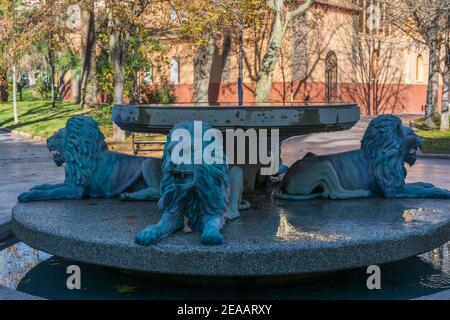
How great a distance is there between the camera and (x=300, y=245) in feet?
13.7

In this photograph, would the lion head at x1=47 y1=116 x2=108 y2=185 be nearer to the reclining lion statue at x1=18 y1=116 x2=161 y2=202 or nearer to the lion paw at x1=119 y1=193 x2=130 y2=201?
the reclining lion statue at x1=18 y1=116 x2=161 y2=202

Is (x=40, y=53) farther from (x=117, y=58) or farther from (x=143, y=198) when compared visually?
(x=143, y=198)

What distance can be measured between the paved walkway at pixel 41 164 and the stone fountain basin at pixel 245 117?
2306 mm

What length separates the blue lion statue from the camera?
14.0ft

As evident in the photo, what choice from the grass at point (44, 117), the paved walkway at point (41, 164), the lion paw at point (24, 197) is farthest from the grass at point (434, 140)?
the lion paw at point (24, 197)

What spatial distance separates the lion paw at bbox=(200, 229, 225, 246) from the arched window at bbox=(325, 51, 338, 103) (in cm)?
2579

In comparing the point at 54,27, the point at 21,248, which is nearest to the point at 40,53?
the point at 54,27

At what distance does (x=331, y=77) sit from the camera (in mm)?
30219

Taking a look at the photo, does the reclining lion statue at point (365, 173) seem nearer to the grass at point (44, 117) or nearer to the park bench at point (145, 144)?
the park bench at point (145, 144)

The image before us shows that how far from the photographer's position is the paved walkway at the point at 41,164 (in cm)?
1034

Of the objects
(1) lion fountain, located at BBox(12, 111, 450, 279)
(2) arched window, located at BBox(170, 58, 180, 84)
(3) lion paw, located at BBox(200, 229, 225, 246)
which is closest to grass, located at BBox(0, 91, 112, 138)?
(2) arched window, located at BBox(170, 58, 180, 84)

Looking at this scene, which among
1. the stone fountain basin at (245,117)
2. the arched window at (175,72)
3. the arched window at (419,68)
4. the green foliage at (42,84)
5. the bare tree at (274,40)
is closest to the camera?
the stone fountain basin at (245,117)

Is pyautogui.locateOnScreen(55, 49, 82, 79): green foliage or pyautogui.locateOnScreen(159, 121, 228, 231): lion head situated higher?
pyautogui.locateOnScreen(55, 49, 82, 79): green foliage

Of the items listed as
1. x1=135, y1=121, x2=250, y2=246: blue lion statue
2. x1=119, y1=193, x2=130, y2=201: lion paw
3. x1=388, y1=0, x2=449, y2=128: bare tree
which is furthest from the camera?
x1=388, y1=0, x2=449, y2=128: bare tree
